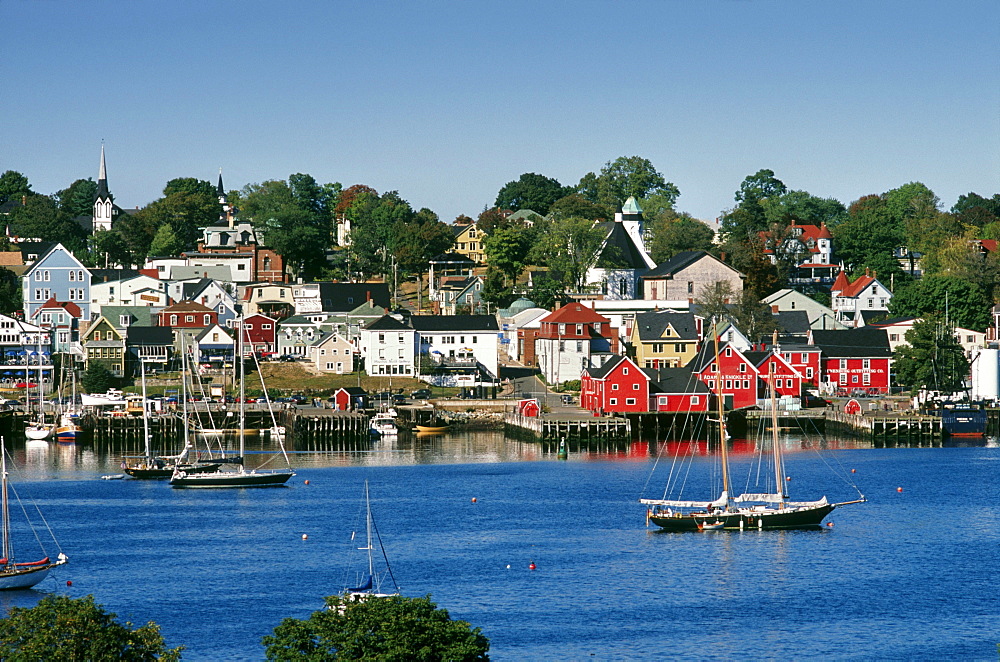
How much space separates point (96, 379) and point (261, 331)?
18019 mm

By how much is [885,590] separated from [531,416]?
51770 millimetres

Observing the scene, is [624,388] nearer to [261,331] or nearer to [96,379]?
[261,331]

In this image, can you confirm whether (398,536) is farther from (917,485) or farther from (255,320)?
(255,320)

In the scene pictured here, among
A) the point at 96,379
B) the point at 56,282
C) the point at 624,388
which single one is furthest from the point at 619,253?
the point at 96,379

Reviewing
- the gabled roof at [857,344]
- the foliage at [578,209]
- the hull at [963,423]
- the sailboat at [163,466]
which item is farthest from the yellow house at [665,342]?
the foliage at [578,209]

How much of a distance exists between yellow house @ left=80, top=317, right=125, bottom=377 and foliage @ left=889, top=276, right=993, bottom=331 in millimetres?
65632

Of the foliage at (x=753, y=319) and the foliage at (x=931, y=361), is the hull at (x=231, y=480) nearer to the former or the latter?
the foliage at (x=931, y=361)

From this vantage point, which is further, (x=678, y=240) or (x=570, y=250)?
(x=678, y=240)

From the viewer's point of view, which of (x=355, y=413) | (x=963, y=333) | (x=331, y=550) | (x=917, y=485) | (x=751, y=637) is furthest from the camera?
(x=963, y=333)

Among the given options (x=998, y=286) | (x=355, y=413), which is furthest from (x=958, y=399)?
(x=355, y=413)

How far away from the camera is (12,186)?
195875 mm

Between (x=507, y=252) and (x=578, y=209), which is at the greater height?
(x=578, y=209)

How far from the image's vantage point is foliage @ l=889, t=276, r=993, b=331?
12888 cm

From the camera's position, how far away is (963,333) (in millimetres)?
124438
